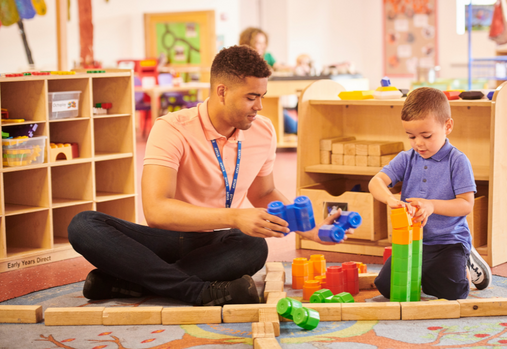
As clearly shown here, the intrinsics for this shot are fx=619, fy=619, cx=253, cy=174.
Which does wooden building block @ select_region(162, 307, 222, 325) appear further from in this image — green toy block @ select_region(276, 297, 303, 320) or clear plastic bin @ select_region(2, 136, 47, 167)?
clear plastic bin @ select_region(2, 136, 47, 167)

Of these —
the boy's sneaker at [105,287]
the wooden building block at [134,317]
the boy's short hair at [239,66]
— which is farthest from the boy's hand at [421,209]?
the boy's sneaker at [105,287]

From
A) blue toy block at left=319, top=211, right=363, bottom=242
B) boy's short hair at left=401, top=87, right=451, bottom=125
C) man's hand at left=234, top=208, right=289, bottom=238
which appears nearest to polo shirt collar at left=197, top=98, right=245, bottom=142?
man's hand at left=234, top=208, right=289, bottom=238

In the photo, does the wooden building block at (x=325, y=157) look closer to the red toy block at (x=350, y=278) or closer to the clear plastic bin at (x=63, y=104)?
the red toy block at (x=350, y=278)

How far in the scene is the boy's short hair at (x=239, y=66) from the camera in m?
2.04

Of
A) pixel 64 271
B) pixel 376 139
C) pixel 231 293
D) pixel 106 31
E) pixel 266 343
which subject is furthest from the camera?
pixel 106 31

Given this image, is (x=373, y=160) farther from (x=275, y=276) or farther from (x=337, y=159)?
(x=275, y=276)

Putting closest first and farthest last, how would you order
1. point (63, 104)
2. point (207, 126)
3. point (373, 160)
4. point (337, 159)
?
1. point (207, 126)
2. point (63, 104)
3. point (373, 160)
4. point (337, 159)

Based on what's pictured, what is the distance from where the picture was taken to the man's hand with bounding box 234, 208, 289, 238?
1817 millimetres

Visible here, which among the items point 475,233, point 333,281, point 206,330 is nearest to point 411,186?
point 333,281

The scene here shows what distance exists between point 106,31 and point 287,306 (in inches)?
338

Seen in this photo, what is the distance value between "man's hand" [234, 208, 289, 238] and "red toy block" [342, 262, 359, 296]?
56 cm

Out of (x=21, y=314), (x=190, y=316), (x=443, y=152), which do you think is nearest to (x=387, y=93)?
(x=443, y=152)

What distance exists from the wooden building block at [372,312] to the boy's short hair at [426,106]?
2.14 feet

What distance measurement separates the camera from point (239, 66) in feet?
6.70
